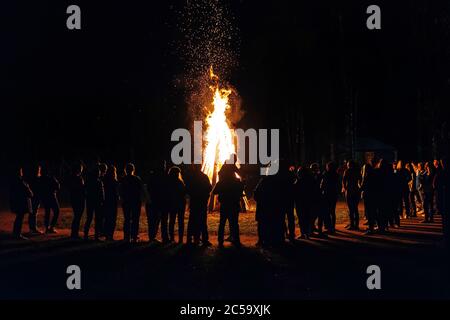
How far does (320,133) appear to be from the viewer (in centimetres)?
4519

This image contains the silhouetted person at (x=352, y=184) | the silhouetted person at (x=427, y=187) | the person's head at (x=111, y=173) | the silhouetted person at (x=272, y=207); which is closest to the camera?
the silhouetted person at (x=272, y=207)

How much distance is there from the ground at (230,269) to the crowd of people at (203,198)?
0.56 metres

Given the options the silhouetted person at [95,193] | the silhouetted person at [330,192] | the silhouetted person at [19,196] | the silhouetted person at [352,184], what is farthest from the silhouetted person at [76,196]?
the silhouetted person at [352,184]

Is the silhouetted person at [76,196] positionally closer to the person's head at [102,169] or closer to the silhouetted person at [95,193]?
the silhouetted person at [95,193]

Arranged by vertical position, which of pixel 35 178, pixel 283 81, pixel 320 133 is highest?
pixel 283 81

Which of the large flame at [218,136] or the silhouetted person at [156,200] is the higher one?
the large flame at [218,136]

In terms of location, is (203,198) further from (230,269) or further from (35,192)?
(35,192)

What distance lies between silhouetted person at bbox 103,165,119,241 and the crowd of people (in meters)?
0.02

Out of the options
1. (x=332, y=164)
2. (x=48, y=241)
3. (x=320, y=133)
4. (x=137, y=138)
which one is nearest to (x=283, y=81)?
(x=320, y=133)

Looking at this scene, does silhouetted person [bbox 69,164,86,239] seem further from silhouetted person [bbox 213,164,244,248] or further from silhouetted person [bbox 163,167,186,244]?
silhouetted person [bbox 213,164,244,248]

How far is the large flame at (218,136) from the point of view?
20859 millimetres
